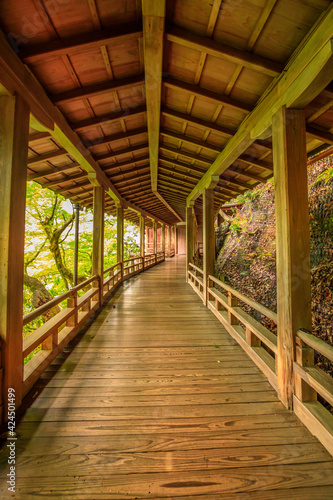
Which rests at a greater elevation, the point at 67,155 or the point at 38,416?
the point at 67,155

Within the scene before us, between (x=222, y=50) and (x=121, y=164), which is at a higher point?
(x=121, y=164)

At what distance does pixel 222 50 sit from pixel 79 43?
1.42 m

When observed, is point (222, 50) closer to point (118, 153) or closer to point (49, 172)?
point (118, 153)

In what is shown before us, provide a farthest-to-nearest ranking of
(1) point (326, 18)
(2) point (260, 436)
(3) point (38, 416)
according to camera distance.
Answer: (3) point (38, 416) → (2) point (260, 436) → (1) point (326, 18)

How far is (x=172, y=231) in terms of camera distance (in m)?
22.4

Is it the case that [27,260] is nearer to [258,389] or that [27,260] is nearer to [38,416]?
[38,416]

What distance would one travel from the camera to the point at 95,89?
273cm

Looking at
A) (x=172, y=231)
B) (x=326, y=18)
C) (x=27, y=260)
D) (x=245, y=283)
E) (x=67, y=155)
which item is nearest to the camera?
(x=326, y=18)

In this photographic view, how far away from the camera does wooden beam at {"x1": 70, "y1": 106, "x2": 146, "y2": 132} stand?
10.9 feet

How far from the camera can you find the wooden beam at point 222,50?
2.16m

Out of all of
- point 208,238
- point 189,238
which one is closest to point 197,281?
point 208,238

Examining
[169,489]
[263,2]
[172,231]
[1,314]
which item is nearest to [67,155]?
[1,314]

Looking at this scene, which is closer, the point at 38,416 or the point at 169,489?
the point at 169,489

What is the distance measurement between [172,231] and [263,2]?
67.6ft
